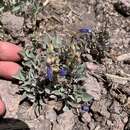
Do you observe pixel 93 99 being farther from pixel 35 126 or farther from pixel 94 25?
pixel 94 25

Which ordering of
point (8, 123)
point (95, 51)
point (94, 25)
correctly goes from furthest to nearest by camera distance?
point (94, 25)
point (95, 51)
point (8, 123)

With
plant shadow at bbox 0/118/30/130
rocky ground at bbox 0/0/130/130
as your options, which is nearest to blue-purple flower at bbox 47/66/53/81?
rocky ground at bbox 0/0/130/130

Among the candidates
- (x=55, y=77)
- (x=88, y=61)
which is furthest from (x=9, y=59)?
(x=88, y=61)

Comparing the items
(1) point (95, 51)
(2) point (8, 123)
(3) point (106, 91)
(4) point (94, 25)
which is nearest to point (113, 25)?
(4) point (94, 25)

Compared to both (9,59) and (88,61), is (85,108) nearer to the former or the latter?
(88,61)

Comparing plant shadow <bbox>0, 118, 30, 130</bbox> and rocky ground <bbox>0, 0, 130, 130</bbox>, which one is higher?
rocky ground <bbox>0, 0, 130, 130</bbox>

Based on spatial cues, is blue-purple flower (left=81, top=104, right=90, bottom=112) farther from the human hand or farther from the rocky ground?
the human hand
